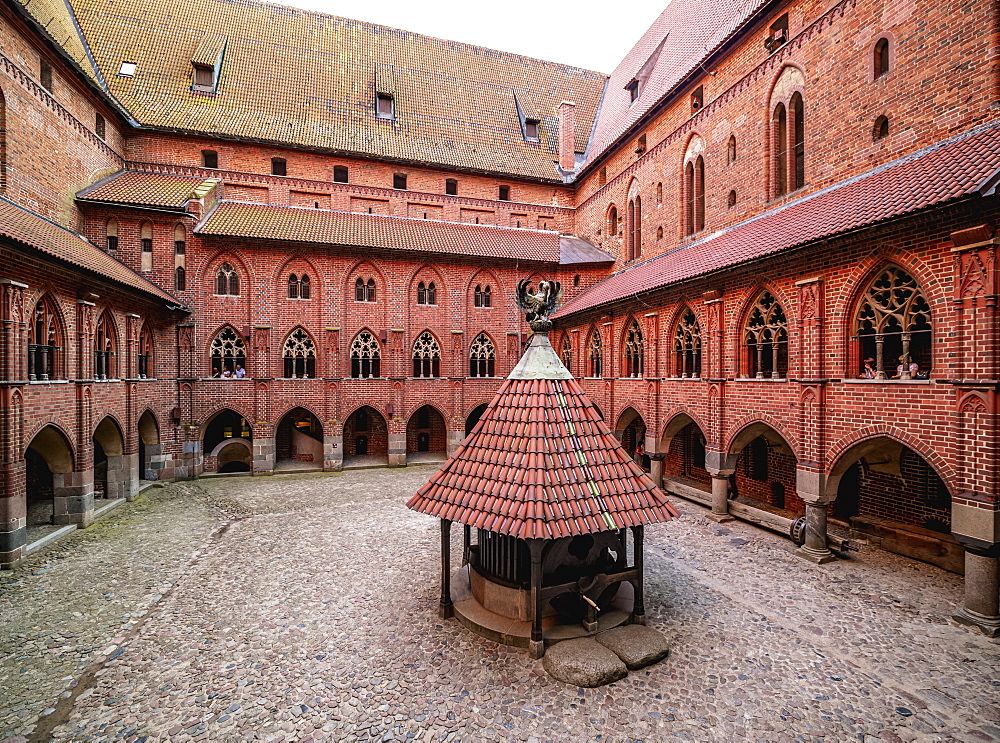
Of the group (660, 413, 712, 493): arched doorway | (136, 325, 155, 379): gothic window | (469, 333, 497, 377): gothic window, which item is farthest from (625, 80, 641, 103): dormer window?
(136, 325, 155, 379): gothic window

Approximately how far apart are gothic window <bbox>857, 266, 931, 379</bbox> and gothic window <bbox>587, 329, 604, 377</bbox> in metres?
9.94

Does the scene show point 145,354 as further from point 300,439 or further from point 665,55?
point 665,55

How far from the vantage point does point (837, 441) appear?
31.3 feet

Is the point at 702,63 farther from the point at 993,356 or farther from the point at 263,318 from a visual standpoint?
the point at 263,318

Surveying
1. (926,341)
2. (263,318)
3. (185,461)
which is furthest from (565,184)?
(185,461)

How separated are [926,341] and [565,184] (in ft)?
61.9

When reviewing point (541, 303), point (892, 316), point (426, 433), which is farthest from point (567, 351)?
point (541, 303)

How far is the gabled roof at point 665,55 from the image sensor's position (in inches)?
628

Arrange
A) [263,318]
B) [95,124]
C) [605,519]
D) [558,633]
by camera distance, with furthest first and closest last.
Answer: [263,318], [95,124], [558,633], [605,519]

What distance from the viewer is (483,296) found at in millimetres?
22484

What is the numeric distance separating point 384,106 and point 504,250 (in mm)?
10230

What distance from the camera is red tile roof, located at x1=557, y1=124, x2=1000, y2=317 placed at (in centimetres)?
757

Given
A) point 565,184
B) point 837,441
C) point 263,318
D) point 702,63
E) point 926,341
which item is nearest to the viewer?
point 837,441

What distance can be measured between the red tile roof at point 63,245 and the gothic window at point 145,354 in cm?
150
